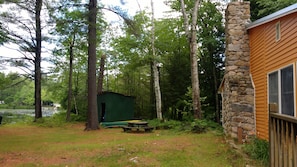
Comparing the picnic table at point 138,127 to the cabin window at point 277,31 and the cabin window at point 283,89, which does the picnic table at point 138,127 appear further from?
the cabin window at point 277,31

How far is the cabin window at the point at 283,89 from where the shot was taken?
5.05 meters

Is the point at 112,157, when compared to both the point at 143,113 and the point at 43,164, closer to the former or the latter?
the point at 43,164

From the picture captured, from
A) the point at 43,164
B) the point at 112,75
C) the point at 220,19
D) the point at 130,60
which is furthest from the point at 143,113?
the point at 43,164

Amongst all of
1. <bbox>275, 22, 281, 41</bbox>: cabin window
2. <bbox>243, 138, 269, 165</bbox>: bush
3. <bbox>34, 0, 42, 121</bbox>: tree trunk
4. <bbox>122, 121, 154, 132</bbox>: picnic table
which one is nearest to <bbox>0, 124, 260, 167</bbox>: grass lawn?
<bbox>243, 138, 269, 165</bbox>: bush

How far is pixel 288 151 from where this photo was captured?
213 centimetres

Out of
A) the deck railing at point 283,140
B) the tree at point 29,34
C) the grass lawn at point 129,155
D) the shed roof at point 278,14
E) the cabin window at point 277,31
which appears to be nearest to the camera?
the deck railing at point 283,140

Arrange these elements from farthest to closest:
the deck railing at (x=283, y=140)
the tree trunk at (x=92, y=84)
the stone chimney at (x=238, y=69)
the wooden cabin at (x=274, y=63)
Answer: the tree trunk at (x=92, y=84) → the stone chimney at (x=238, y=69) → the wooden cabin at (x=274, y=63) → the deck railing at (x=283, y=140)

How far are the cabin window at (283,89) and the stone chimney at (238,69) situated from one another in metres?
1.49

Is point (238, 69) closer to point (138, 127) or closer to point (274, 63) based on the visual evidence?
point (274, 63)

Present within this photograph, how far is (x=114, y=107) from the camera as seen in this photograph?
15539mm

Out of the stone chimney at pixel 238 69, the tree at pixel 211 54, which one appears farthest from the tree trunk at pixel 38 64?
the stone chimney at pixel 238 69

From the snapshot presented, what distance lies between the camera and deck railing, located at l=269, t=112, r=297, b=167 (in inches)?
80.3

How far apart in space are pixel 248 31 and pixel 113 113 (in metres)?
9.99

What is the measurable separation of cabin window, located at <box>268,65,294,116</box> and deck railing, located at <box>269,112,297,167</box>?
2.97 meters
